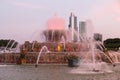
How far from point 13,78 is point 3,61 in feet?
86.6

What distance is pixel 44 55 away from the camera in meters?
52.4

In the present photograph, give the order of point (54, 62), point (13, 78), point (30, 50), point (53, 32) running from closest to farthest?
point (13, 78) < point (54, 62) < point (30, 50) < point (53, 32)

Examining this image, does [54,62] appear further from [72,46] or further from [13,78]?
[13,78]

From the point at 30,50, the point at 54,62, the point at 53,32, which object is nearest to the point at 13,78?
the point at 54,62

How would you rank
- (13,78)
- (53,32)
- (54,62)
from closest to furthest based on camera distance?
(13,78)
(54,62)
(53,32)

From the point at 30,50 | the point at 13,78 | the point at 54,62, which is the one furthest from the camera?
the point at 30,50

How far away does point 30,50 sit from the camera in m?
56.1

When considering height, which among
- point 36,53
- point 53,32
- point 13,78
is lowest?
point 13,78

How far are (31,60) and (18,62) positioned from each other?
1.80m

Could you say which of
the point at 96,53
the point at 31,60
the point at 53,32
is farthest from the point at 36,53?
the point at 53,32

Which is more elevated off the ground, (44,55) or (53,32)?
(53,32)

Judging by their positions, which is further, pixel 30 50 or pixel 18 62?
pixel 30 50

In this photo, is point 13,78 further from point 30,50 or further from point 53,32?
point 53,32

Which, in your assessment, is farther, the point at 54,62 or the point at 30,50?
the point at 30,50
